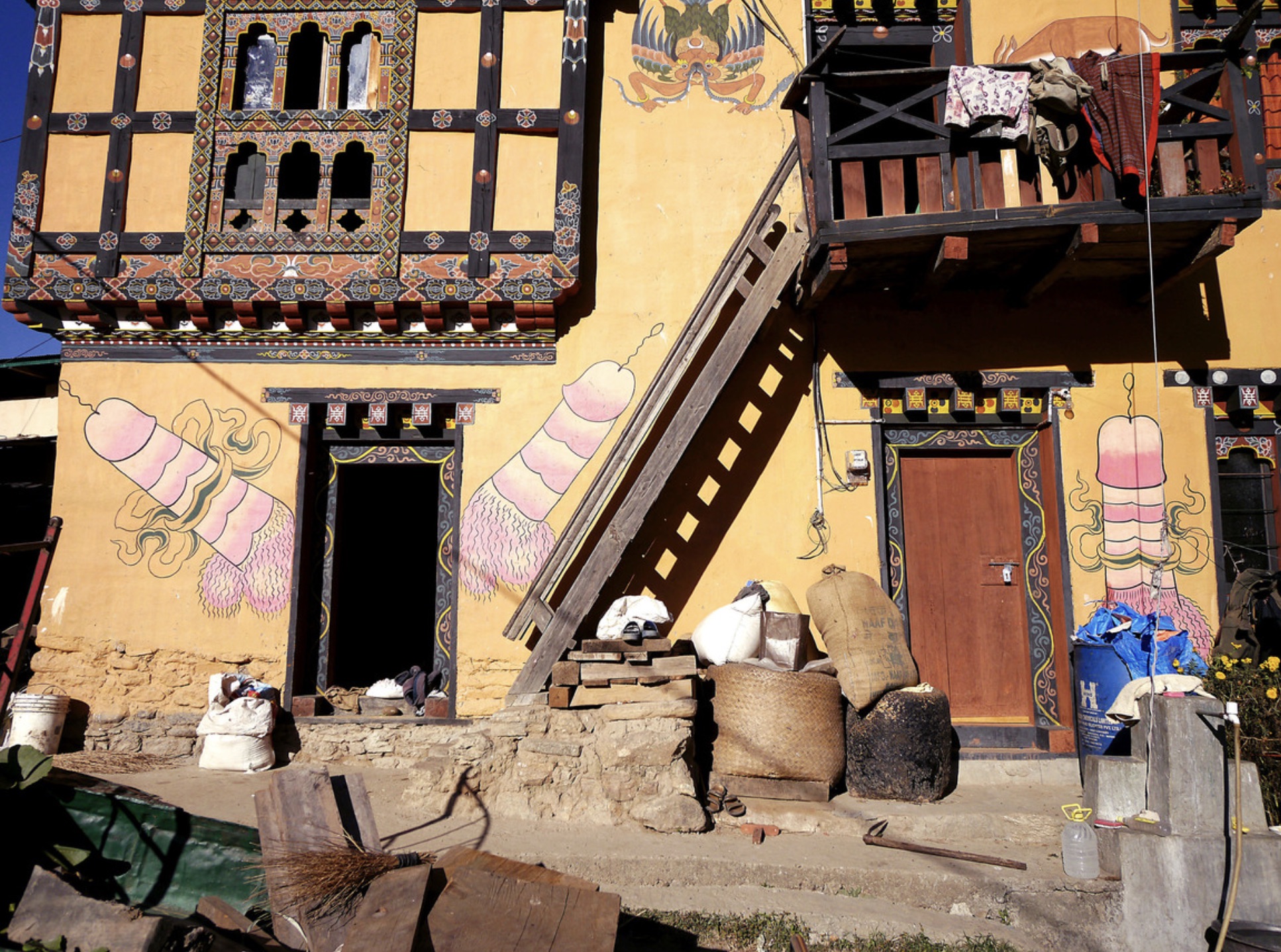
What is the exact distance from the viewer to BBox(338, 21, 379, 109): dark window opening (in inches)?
300

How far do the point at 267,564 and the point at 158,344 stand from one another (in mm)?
2172

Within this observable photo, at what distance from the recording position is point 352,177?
8.15 metres

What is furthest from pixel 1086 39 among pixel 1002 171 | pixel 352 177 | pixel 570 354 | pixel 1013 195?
pixel 352 177

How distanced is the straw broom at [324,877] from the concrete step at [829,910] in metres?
1.72

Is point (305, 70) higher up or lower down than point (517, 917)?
higher up

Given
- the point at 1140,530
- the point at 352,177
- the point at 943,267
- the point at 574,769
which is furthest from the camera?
the point at 352,177

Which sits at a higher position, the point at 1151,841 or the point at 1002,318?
the point at 1002,318

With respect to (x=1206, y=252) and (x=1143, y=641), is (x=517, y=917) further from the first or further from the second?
(x=1206, y=252)

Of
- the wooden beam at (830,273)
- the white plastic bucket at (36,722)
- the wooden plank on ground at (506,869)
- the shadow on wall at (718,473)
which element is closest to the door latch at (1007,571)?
the shadow on wall at (718,473)

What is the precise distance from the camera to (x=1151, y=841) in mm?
4551

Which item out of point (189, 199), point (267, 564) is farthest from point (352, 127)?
point (267, 564)

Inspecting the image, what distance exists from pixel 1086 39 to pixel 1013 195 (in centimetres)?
237

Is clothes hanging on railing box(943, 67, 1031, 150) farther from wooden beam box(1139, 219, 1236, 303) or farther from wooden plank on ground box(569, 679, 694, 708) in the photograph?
wooden plank on ground box(569, 679, 694, 708)

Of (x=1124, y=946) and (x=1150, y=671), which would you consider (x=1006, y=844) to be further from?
(x=1150, y=671)
